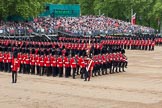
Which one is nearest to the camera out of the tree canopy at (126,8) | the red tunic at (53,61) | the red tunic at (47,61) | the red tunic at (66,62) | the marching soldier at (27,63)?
the red tunic at (66,62)

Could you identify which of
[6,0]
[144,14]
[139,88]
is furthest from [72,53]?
[144,14]

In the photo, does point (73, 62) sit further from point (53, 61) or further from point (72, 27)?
point (72, 27)

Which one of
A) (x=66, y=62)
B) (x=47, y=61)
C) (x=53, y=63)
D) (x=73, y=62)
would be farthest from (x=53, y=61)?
(x=73, y=62)

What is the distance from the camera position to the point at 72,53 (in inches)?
1114

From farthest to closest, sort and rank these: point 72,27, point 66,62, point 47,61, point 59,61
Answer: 1. point 72,27
2. point 47,61
3. point 59,61
4. point 66,62

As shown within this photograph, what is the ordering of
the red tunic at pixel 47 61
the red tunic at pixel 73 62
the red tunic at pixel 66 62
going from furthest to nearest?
the red tunic at pixel 47 61
the red tunic at pixel 66 62
the red tunic at pixel 73 62

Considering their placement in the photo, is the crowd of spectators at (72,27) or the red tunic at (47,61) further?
the crowd of spectators at (72,27)

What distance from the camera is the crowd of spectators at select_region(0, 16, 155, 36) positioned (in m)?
56.6

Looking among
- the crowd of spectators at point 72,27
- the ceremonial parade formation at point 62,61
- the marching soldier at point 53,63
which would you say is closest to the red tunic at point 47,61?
the ceremonial parade formation at point 62,61

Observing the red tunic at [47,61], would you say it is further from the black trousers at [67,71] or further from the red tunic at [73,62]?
the red tunic at [73,62]

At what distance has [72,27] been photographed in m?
65.2

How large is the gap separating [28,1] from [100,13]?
32.0 meters

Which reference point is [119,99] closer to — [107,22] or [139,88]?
[139,88]

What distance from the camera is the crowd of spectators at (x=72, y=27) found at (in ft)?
186
